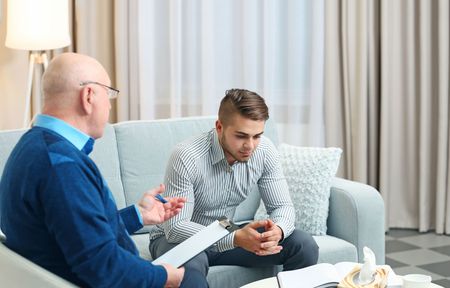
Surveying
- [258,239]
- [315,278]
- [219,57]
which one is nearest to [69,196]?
[315,278]

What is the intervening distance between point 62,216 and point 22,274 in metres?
0.17

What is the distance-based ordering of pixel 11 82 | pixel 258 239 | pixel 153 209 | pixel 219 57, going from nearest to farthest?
1. pixel 153 209
2. pixel 258 239
3. pixel 11 82
4. pixel 219 57

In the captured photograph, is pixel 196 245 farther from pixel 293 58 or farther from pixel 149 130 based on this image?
pixel 293 58

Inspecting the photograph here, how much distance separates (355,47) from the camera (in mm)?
4590

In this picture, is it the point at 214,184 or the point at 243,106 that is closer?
the point at 243,106

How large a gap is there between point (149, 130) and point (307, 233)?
851 mm

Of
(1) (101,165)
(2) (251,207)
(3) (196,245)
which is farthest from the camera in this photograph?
(2) (251,207)

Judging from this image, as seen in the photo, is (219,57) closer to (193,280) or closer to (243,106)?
(243,106)

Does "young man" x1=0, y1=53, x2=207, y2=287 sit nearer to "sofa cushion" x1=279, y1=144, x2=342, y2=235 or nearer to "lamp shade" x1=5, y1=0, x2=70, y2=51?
"sofa cushion" x1=279, y1=144, x2=342, y2=235

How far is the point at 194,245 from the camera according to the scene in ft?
7.45

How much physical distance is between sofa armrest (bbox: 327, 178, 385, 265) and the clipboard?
1013mm

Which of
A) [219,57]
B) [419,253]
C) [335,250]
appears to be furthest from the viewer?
[219,57]

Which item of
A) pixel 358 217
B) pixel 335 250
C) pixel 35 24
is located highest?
pixel 35 24

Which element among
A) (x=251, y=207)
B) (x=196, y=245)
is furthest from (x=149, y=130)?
(x=196, y=245)
